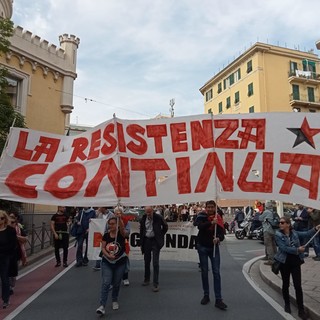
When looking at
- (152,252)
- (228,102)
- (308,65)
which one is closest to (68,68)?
(152,252)

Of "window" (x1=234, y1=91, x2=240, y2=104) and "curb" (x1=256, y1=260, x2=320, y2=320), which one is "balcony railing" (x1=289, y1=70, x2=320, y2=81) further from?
"curb" (x1=256, y1=260, x2=320, y2=320)

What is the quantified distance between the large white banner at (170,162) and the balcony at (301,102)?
42.6 meters

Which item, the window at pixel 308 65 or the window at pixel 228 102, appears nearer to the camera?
the window at pixel 308 65

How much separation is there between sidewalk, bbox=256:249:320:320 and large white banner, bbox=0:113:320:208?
190 centimetres

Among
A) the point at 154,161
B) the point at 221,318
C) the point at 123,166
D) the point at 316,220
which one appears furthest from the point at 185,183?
the point at 316,220

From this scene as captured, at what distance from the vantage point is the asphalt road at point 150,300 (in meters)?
6.10

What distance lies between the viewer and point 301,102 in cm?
4591

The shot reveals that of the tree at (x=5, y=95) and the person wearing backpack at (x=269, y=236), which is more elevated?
the tree at (x=5, y=95)

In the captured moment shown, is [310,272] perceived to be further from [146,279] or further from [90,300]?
[90,300]

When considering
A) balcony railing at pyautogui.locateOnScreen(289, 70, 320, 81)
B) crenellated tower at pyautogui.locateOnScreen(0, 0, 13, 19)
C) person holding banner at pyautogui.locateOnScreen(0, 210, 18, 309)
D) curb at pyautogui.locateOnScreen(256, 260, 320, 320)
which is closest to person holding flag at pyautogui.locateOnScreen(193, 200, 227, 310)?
curb at pyautogui.locateOnScreen(256, 260, 320, 320)

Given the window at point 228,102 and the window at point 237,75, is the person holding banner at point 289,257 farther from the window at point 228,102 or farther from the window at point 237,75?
the window at point 228,102

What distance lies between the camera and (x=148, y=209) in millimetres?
8211

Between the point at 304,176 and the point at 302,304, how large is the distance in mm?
2032

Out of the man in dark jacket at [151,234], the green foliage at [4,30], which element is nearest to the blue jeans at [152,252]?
the man in dark jacket at [151,234]
